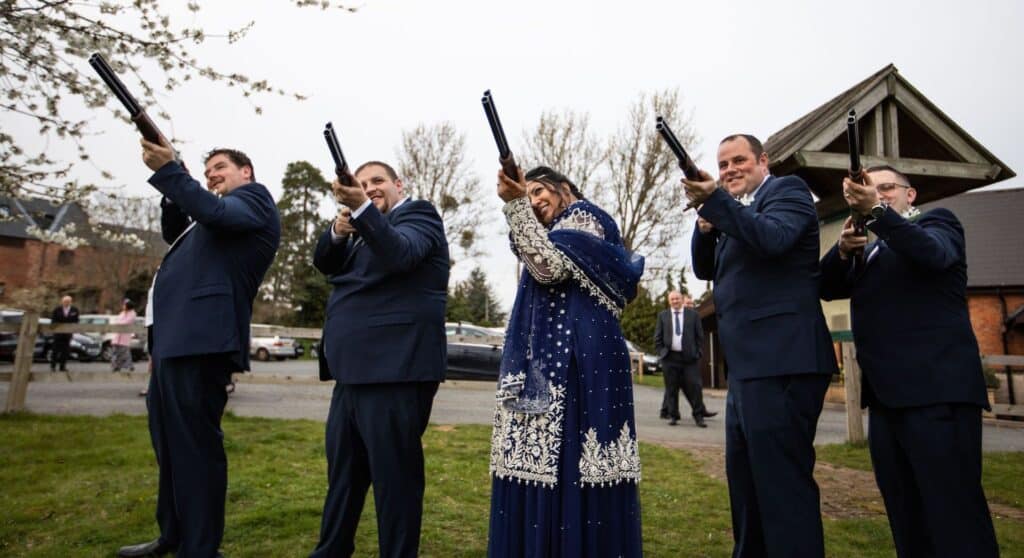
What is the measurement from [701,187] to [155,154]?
2480 mm

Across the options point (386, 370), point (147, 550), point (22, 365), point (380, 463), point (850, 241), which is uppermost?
point (850, 241)

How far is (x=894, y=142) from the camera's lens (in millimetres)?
7621

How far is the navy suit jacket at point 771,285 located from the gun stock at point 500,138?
33.2 inches

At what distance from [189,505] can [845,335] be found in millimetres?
7187

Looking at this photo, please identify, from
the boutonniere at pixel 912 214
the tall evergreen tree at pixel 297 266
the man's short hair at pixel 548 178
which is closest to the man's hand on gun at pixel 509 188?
the man's short hair at pixel 548 178

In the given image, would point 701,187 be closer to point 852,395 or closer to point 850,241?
point 850,241

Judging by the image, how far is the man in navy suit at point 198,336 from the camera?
3000 mm

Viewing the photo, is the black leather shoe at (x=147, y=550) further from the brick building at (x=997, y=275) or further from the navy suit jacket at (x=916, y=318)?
the brick building at (x=997, y=275)

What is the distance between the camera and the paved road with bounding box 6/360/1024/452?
338 inches

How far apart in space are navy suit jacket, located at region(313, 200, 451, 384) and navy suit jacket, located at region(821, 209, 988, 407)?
6.98ft

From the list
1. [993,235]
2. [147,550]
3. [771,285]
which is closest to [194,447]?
[147,550]

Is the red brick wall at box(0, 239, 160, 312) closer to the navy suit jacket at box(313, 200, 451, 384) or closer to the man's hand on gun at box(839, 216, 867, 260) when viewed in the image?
the navy suit jacket at box(313, 200, 451, 384)

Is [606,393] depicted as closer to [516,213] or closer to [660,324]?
[516,213]

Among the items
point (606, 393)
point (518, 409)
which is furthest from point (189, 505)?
point (606, 393)
